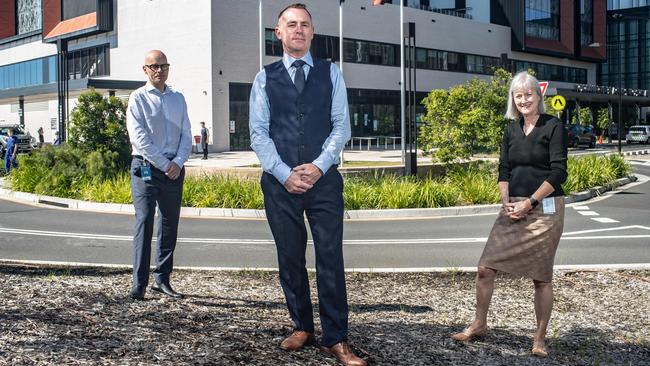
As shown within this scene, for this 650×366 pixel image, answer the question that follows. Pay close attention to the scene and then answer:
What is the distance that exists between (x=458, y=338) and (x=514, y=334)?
53 cm

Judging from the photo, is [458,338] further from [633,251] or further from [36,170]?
[36,170]

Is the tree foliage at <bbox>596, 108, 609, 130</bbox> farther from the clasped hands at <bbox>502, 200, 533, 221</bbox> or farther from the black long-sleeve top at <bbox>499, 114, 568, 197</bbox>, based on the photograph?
the clasped hands at <bbox>502, 200, 533, 221</bbox>

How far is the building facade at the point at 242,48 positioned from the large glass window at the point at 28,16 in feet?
0.42

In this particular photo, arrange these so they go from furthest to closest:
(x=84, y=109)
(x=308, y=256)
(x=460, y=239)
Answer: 1. (x=84, y=109)
2. (x=460, y=239)
3. (x=308, y=256)

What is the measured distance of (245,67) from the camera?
45031 mm

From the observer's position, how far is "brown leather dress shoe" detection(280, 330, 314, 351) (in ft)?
14.4

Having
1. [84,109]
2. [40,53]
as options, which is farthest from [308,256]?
[40,53]

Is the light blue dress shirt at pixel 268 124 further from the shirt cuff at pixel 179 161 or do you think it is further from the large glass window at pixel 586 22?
the large glass window at pixel 586 22

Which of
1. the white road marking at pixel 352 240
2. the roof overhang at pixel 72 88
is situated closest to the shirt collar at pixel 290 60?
the white road marking at pixel 352 240

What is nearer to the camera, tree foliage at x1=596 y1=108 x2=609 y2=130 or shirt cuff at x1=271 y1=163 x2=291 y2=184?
shirt cuff at x1=271 y1=163 x2=291 y2=184

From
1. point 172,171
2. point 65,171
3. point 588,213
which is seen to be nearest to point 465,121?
point 588,213

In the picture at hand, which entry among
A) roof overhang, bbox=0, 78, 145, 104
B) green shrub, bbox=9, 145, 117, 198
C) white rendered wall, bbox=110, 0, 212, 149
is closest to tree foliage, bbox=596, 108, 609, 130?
white rendered wall, bbox=110, 0, 212, 149

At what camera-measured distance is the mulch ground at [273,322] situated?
166 inches

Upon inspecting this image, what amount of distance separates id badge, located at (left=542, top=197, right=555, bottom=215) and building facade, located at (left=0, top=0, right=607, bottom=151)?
100 ft
